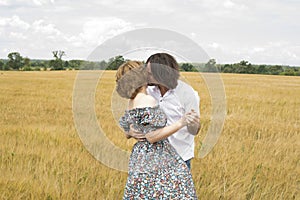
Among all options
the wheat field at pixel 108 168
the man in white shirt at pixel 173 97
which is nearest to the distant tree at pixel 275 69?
the wheat field at pixel 108 168

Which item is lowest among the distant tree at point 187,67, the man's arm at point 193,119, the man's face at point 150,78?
the man's arm at point 193,119

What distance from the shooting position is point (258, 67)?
42938 millimetres

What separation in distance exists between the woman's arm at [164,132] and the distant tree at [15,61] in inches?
2104

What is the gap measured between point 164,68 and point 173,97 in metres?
0.25

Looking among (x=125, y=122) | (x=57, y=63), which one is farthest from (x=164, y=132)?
(x=57, y=63)

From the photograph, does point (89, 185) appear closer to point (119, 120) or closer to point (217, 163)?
point (119, 120)

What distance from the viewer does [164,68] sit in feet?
7.85

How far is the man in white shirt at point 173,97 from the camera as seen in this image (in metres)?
2.39

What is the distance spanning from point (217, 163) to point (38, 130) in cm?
227

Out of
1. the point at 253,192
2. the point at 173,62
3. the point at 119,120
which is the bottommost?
the point at 253,192

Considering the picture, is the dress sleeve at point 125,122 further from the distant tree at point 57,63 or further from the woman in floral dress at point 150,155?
the distant tree at point 57,63

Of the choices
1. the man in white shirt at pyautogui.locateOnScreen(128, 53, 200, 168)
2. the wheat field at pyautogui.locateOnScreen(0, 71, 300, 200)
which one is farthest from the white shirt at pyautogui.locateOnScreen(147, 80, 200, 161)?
the wheat field at pyautogui.locateOnScreen(0, 71, 300, 200)

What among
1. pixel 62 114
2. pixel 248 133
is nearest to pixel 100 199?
pixel 248 133

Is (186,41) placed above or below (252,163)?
above
